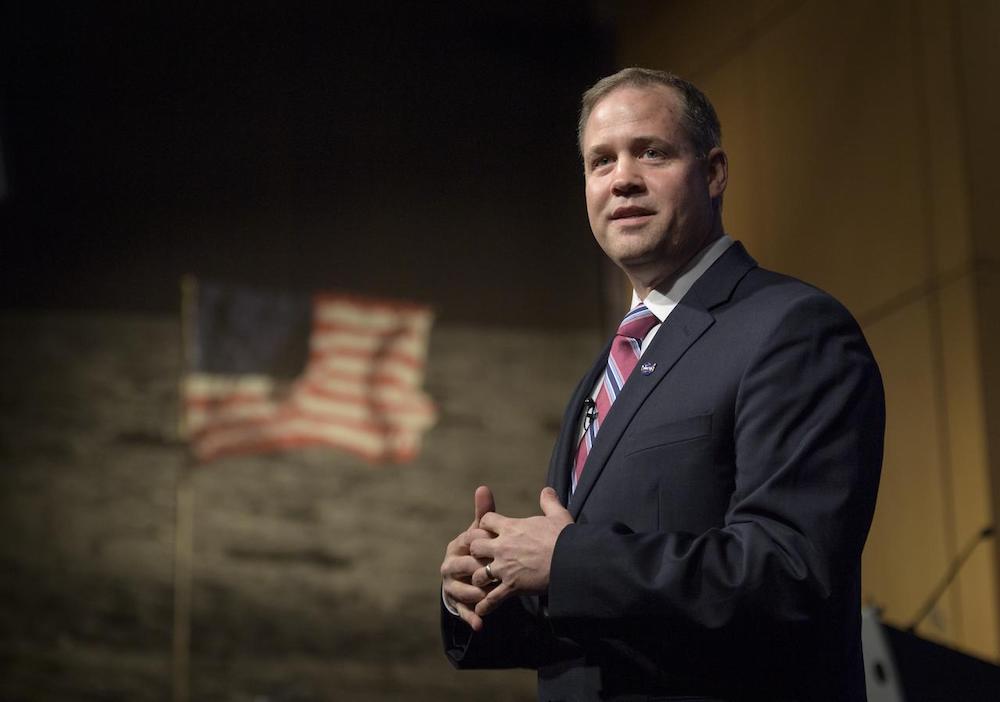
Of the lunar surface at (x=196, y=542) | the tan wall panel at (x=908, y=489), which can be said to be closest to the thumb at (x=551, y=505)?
the tan wall panel at (x=908, y=489)

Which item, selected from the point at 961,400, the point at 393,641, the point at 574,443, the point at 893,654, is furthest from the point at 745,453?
the point at 393,641

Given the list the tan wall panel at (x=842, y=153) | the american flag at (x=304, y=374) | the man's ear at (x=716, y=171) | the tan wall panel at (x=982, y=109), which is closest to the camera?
the man's ear at (x=716, y=171)

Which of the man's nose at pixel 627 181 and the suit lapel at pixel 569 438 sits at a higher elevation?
the man's nose at pixel 627 181

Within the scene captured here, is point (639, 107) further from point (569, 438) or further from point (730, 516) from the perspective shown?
point (730, 516)

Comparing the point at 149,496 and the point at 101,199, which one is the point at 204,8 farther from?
the point at 149,496

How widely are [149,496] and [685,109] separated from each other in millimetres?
5126

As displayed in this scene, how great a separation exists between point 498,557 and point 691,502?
240 millimetres

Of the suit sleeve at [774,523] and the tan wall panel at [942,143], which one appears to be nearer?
the suit sleeve at [774,523]

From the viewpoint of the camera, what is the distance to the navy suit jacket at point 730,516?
4.74 feet

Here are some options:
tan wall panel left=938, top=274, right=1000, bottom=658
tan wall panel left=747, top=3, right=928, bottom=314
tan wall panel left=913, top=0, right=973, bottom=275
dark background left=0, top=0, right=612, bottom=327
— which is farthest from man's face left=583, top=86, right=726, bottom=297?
dark background left=0, top=0, right=612, bottom=327

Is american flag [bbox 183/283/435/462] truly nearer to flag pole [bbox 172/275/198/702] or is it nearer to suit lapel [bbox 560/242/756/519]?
flag pole [bbox 172/275/198/702]

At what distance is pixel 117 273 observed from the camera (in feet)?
22.2

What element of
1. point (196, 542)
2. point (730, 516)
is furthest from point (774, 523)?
point (196, 542)

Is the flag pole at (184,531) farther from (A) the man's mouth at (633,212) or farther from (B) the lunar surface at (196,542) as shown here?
(A) the man's mouth at (633,212)
